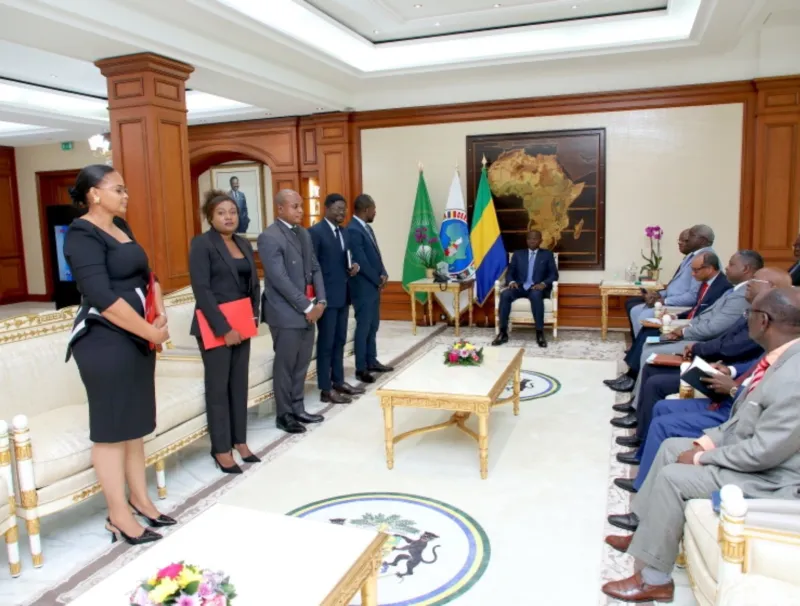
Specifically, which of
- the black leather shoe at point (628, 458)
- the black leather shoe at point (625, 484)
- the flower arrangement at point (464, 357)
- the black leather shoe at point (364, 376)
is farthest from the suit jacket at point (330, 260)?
the black leather shoe at point (625, 484)

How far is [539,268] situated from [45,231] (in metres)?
9.23

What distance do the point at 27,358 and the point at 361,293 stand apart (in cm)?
272

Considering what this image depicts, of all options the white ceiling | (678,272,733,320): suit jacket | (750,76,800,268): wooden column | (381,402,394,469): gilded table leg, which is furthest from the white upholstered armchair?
(381,402,394,469): gilded table leg

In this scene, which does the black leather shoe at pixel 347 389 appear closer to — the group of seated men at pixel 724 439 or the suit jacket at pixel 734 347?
the group of seated men at pixel 724 439

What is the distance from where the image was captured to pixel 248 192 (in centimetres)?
1028

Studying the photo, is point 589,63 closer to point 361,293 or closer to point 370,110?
point 370,110

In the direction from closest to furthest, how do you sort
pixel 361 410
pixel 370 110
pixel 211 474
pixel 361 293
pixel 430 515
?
pixel 430 515 < pixel 211 474 < pixel 361 410 < pixel 361 293 < pixel 370 110

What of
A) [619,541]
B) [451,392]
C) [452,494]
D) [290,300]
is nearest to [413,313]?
[290,300]

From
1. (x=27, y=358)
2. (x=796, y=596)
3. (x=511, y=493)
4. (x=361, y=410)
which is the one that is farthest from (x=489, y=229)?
(x=796, y=596)

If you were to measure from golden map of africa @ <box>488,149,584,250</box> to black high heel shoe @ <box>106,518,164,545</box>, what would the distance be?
604 cm

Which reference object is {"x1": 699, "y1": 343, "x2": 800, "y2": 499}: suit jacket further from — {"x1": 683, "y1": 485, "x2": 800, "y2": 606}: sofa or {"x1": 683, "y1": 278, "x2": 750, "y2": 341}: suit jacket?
{"x1": 683, "y1": 278, "x2": 750, "y2": 341}: suit jacket

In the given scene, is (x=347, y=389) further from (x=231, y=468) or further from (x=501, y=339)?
(x=501, y=339)

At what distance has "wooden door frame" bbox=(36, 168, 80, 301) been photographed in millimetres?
11586

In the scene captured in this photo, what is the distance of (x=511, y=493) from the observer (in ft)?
11.4
